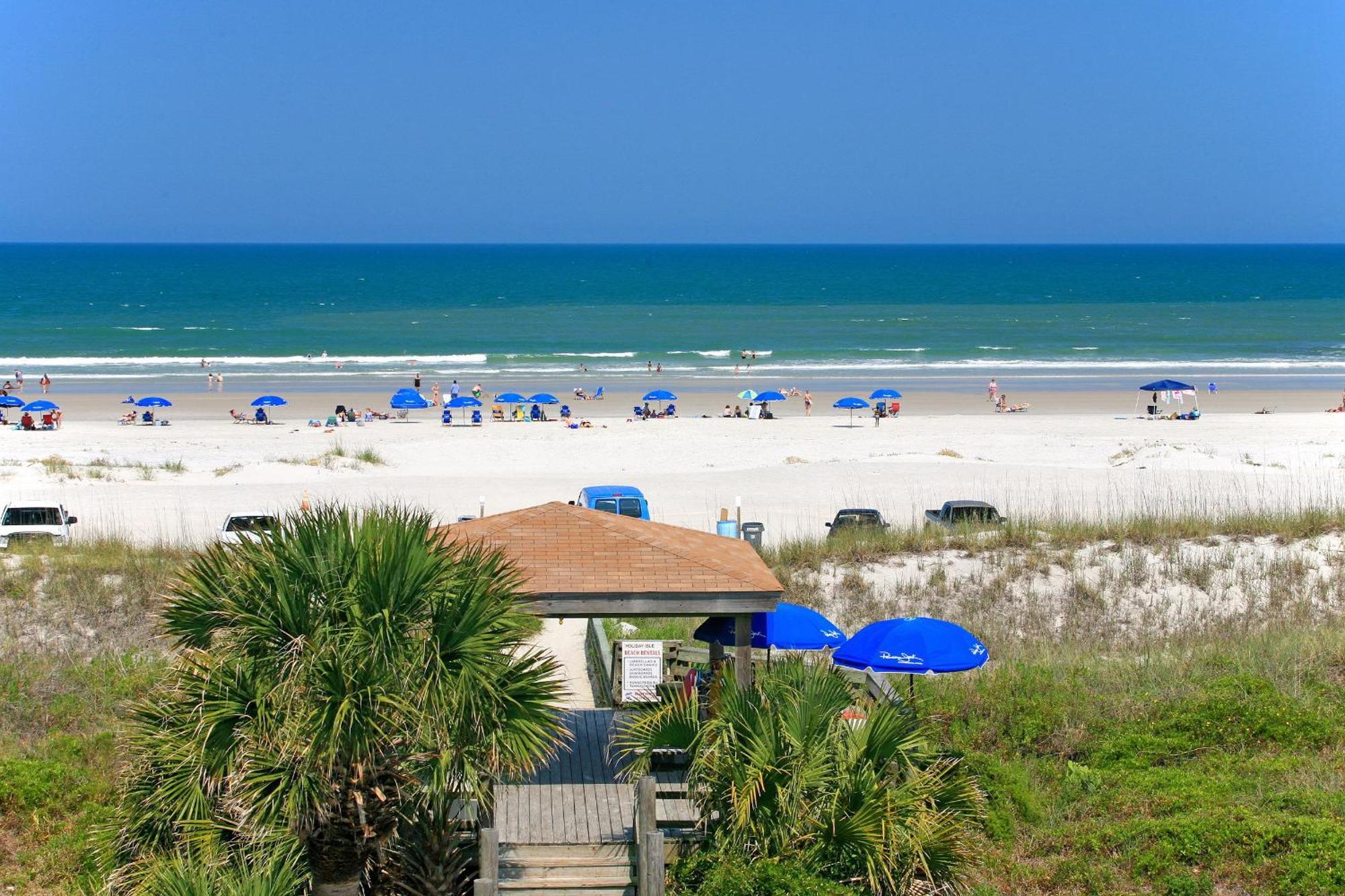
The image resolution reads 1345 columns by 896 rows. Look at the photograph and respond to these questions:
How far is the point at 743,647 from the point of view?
10305 millimetres

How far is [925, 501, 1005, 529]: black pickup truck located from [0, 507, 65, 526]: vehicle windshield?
44.3 ft

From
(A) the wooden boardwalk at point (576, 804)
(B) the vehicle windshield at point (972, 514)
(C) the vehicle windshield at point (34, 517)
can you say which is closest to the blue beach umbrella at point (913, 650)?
(A) the wooden boardwalk at point (576, 804)

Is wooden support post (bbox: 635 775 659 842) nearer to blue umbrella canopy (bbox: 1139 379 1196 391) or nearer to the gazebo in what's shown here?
the gazebo

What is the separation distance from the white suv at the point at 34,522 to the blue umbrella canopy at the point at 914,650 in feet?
45.3

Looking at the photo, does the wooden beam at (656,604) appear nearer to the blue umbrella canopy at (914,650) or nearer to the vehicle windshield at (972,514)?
the blue umbrella canopy at (914,650)

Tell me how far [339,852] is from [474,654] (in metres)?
1.52

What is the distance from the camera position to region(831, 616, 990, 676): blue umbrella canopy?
1168cm

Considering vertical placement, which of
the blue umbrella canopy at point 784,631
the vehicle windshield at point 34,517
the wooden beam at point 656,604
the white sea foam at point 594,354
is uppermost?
the white sea foam at point 594,354

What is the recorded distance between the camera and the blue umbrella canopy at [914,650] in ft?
38.3

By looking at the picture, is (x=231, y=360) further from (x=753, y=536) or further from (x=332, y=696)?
(x=332, y=696)

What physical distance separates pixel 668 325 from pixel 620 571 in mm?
83440

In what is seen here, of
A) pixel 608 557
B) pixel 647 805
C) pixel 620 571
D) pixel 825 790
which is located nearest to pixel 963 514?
pixel 608 557

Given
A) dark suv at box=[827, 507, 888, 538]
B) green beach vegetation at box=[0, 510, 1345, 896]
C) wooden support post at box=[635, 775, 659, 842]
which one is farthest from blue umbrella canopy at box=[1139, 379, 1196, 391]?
wooden support post at box=[635, 775, 659, 842]

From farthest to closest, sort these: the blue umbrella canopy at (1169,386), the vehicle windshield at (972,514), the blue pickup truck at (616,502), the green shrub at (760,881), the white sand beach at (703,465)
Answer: the blue umbrella canopy at (1169,386)
the white sand beach at (703,465)
the blue pickup truck at (616,502)
the vehicle windshield at (972,514)
the green shrub at (760,881)
